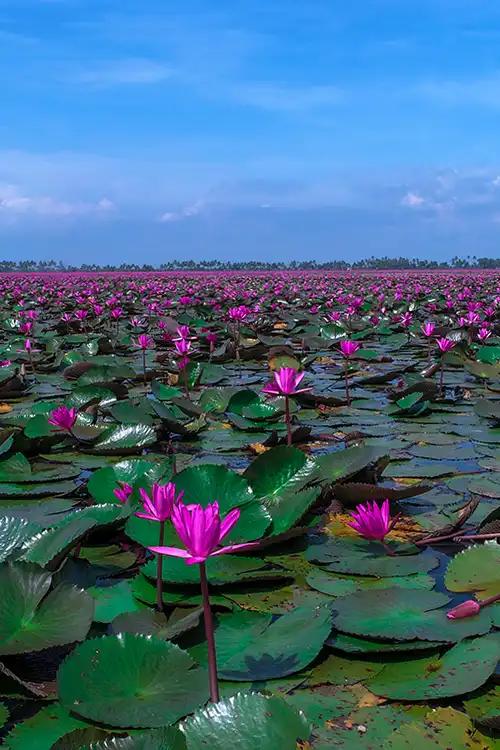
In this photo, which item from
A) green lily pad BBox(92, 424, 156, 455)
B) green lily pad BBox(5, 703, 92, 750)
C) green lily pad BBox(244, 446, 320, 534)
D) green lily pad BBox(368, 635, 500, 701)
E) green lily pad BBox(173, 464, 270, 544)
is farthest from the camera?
green lily pad BBox(92, 424, 156, 455)

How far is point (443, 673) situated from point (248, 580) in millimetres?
513

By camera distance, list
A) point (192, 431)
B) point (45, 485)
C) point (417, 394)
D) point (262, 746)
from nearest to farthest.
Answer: point (262, 746) → point (45, 485) → point (192, 431) → point (417, 394)

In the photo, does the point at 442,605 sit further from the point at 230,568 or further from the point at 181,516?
the point at 181,516

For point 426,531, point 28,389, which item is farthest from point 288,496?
point 28,389

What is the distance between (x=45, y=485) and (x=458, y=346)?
3.35 metres

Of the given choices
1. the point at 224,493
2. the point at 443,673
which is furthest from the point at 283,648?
the point at 224,493

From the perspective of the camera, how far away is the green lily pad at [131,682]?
3.57 ft

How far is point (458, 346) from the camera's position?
4.96 m

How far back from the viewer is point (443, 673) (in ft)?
→ 4.04

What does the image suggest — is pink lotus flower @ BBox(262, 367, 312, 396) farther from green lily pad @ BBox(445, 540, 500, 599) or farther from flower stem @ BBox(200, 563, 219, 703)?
flower stem @ BBox(200, 563, 219, 703)

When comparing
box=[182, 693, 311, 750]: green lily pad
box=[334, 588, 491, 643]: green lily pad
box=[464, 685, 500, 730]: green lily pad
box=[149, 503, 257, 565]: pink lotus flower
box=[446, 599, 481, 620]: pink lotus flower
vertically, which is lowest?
box=[464, 685, 500, 730]: green lily pad

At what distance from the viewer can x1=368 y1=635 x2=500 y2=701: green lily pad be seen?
1.17 metres

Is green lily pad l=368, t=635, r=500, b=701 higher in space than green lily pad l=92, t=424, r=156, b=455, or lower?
lower

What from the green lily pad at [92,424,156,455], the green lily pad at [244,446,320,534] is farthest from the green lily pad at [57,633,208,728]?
the green lily pad at [92,424,156,455]
